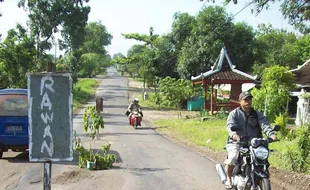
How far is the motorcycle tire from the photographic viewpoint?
223 inches

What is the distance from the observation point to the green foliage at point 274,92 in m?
18.8

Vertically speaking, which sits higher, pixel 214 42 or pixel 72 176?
pixel 214 42

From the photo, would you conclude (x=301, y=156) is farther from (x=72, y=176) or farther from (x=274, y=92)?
(x=274, y=92)

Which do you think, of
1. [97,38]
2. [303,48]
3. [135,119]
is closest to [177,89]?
[135,119]

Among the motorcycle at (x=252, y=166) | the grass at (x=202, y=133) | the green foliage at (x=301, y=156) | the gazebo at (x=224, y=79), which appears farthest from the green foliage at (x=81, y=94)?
the motorcycle at (x=252, y=166)

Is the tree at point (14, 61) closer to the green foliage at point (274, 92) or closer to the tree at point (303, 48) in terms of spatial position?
the green foliage at point (274, 92)

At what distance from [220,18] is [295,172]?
1164 inches

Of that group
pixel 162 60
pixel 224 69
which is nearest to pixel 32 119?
pixel 224 69

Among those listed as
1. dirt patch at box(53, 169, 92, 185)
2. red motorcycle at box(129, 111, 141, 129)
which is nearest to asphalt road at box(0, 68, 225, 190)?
dirt patch at box(53, 169, 92, 185)

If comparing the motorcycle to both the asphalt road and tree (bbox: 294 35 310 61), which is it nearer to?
the asphalt road

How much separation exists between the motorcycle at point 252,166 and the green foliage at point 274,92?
41.3ft

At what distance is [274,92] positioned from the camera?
1944 cm

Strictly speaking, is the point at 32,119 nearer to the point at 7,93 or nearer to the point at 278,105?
the point at 7,93

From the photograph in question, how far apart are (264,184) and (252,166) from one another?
0.34m
